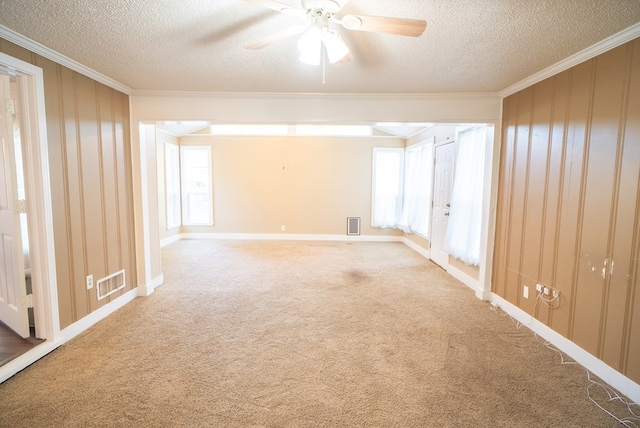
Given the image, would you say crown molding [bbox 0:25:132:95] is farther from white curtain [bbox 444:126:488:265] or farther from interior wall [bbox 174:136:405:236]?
white curtain [bbox 444:126:488:265]

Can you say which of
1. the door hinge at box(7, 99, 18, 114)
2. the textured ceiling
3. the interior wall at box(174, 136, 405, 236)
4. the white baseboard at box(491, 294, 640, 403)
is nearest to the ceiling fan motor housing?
the textured ceiling

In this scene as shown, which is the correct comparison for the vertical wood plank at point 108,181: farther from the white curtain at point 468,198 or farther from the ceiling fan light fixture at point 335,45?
the white curtain at point 468,198

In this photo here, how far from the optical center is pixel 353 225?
6363 mm

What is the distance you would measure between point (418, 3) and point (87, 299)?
3.48 metres

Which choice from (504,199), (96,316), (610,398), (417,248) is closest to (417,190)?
(417,248)

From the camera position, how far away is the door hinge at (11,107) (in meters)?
2.06

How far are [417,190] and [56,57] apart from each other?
515 centimetres

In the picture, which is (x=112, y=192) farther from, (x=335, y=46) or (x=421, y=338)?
(x=421, y=338)

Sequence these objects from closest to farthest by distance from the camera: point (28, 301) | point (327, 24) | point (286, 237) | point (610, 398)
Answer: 1. point (327, 24)
2. point (610, 398)
3. point (28, 301)
4. point (286, 237)

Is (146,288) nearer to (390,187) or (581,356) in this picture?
(581,356)

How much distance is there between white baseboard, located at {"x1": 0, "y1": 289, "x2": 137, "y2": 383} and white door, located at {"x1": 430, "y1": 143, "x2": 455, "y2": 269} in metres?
4.28

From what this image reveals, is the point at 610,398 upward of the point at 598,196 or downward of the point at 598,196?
downward

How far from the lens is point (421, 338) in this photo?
2.46m

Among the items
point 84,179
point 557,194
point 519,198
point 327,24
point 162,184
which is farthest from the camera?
point 162,184
